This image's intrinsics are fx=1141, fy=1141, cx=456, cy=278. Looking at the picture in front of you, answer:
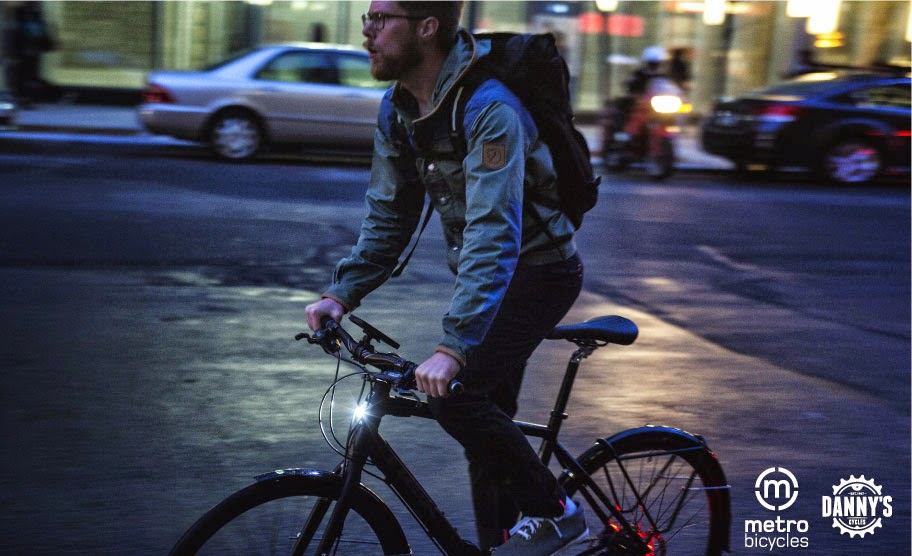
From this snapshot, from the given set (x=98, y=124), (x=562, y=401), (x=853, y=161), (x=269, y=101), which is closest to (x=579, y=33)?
(x=853, y=161)

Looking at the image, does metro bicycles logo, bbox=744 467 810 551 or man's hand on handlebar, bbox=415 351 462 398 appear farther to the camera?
metro bicycles logo, bbox=744 467 810 551

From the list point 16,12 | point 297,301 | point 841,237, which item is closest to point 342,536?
point 297,301

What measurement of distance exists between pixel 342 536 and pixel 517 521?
0.62 meters

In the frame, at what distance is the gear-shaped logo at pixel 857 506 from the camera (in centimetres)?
415

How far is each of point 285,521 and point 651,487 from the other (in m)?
1.10

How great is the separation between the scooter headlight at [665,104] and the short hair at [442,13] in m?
12.2

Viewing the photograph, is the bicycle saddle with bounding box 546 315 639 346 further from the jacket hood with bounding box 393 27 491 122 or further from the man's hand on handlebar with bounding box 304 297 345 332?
the jacket hood with bounding box 393 27 491 122

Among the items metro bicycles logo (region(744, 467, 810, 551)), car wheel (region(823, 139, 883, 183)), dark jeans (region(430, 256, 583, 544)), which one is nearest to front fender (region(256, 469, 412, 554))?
dark jeans (region(430, 256, 583, 544))

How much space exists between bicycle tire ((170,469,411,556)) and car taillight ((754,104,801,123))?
12.9 metres

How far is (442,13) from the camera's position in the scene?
2.79 m

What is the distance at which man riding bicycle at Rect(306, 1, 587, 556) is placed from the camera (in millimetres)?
2658

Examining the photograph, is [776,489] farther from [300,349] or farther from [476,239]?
[300,349]

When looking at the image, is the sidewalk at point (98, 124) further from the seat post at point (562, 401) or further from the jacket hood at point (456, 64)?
the jacket hood at point (456, 64)

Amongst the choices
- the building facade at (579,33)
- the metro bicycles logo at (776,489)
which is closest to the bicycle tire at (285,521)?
the metro bicycles logo at (776,489)
